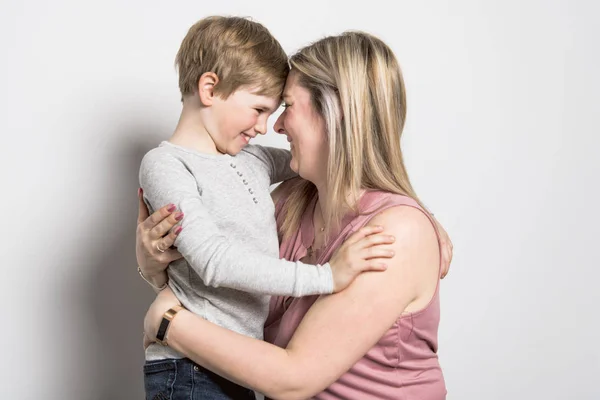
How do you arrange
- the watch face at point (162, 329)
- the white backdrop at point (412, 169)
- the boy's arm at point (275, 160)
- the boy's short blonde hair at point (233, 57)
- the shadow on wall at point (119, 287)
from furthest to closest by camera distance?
the shadow on wall at point (119, 287) < the white backdrop at point (412, 169) < the boy's arm at point (275, 160) < the boy's short blonde hair at point (233, 57) < the watch face at point (162, 329)

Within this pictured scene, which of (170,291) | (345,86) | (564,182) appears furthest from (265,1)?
(564,182)

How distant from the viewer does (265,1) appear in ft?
9.15

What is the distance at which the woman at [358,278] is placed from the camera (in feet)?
5.80

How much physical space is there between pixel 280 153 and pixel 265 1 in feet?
2.49

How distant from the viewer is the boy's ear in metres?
1.97

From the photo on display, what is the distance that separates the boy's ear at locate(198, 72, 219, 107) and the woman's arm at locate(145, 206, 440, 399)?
57cm

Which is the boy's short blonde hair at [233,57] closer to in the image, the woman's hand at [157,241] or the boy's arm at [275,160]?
the boy's arm at [275,160]

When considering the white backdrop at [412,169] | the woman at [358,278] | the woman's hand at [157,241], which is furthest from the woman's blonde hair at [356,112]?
the white backdrop at [412,169]

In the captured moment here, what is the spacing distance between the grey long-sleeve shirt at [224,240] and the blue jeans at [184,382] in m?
0.03

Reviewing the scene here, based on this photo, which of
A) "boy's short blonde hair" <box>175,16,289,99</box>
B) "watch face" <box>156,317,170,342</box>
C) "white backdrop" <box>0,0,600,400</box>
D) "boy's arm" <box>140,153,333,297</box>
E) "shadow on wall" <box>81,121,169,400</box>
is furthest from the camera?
"shadow on wall" <box>81,121,169,400</box>

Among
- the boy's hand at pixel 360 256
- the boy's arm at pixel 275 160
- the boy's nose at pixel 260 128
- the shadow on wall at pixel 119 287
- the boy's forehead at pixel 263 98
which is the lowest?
the shadow on wall at pixel 119 287

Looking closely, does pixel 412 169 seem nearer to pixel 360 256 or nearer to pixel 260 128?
pixel 260 128

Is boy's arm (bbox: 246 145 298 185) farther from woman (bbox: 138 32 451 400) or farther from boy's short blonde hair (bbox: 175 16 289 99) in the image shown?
boy's short blonde hair (bbox: 175 16 289 99)

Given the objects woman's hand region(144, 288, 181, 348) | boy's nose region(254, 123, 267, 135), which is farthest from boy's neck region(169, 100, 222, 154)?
woman's hand region(144, 288, 181, 348)
